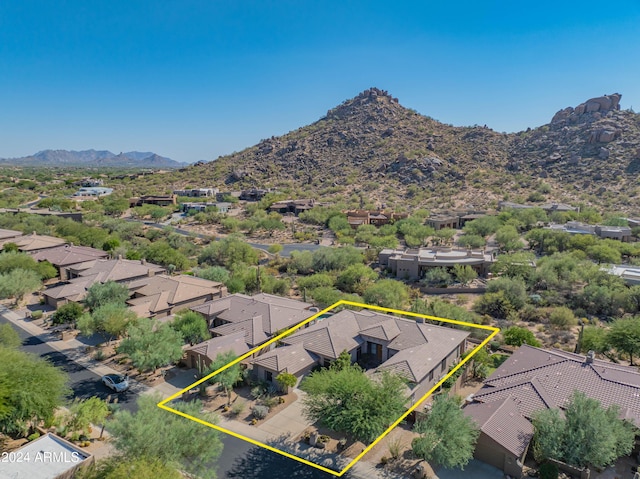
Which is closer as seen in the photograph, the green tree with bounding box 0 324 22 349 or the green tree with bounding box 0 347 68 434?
the green tree with bounding box 0 347 68 434

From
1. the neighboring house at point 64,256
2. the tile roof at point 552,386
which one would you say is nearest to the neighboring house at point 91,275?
the neighboring house at point 64,256

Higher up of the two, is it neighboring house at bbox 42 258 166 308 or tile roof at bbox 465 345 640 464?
neighboring house at bbox 42 258 166 308

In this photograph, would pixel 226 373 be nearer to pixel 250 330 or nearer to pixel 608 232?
pixel 250 330

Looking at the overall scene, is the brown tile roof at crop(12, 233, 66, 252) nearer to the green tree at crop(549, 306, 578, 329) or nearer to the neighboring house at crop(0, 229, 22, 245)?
the neighboring house at crop(0, 229, 22, 245)

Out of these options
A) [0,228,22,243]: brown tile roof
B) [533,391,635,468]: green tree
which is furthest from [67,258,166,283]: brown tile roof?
[533,391,635,468]: green tree

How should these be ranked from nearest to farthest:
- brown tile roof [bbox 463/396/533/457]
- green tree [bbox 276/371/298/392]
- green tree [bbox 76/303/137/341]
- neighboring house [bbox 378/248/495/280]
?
brown tile roof [bbox 463/396/533/457]
green tree [bbox 276/371/298/392]
green tree [bbox 76/303/137/341]
neighboring house [bbox 378/248/495/280]

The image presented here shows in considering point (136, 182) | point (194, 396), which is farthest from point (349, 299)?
point (136, 182)

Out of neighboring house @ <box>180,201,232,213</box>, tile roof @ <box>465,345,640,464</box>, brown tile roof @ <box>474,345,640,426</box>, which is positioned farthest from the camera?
neighboring house @ <box>180,201,232,213</box>
